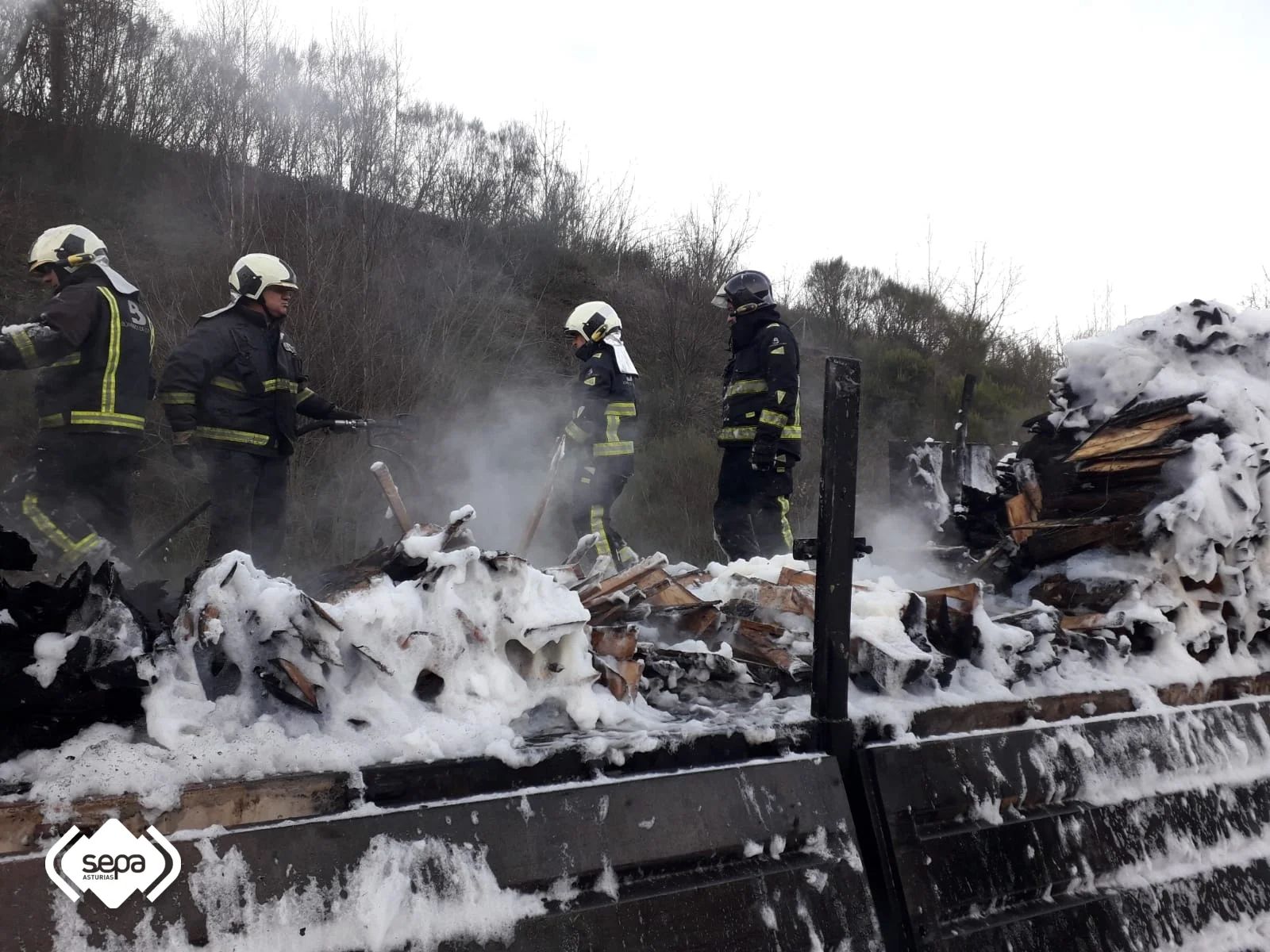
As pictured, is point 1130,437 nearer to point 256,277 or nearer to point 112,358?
point 256,277

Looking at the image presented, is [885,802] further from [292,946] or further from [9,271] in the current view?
[9,271]

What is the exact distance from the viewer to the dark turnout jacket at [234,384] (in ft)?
16.9

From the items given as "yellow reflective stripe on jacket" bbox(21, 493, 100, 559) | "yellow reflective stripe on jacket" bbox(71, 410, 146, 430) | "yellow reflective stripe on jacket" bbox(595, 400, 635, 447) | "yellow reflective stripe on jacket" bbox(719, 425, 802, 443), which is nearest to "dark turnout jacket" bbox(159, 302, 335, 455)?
"yellow reflective stripe on jacket" bbox(71, 410, 146, 430)

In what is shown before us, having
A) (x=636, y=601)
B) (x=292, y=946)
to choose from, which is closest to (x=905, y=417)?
(x=636, y=601)

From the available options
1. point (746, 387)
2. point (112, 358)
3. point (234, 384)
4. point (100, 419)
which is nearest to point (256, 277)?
point (234, 384)

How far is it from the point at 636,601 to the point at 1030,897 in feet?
4.43

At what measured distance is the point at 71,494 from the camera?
5.21 meters

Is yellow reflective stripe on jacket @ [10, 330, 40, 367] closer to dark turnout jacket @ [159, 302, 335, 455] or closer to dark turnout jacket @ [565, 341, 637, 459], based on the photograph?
→ dark turnout jacket @ [159, 302, 335, 455]

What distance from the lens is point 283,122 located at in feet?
36.0

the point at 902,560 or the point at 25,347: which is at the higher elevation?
the point at 25,347

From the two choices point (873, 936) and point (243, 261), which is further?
point (243, 261)

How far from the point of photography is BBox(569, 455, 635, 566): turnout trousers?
7.25 m

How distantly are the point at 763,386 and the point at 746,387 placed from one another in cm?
13

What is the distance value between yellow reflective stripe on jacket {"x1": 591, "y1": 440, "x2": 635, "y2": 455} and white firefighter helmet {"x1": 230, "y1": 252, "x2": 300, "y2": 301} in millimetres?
2591
